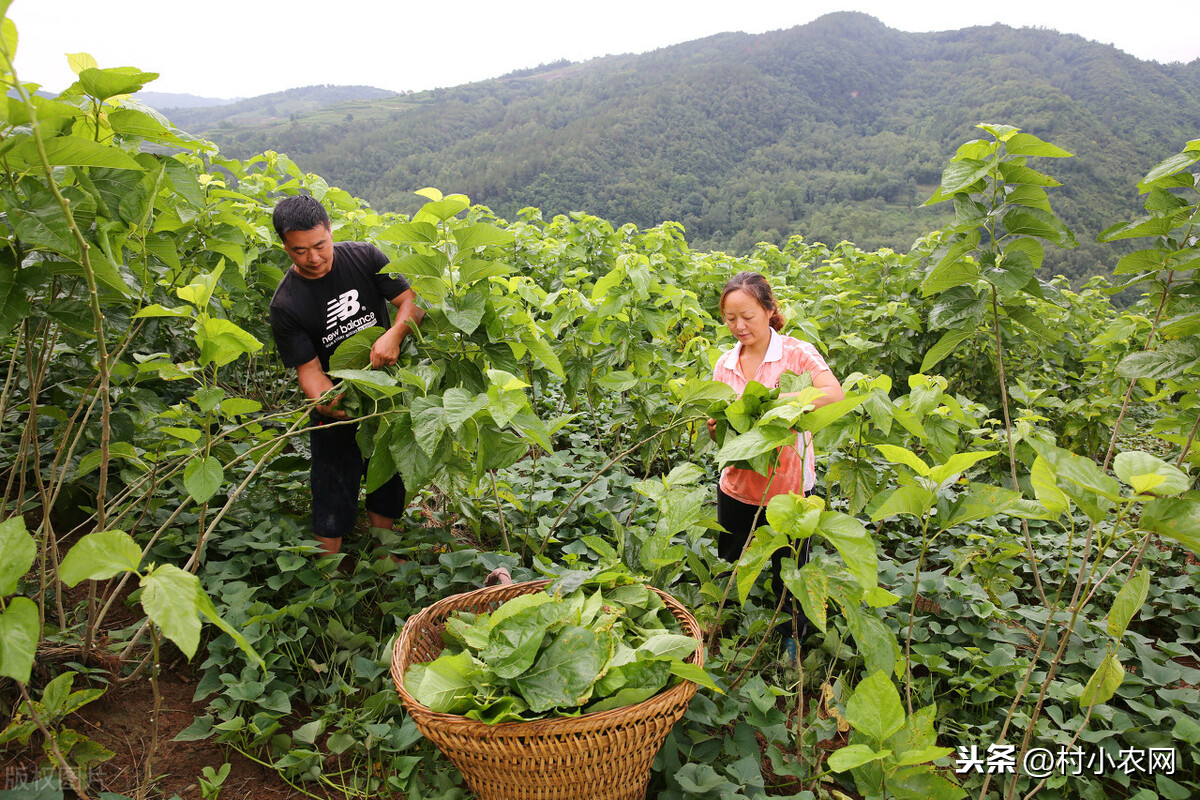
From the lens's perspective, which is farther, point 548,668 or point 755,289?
point 755,289

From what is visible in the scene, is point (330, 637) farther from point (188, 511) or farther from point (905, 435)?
point (905, 435)

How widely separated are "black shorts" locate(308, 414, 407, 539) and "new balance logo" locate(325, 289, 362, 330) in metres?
0.39

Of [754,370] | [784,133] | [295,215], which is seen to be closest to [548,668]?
[754,370]

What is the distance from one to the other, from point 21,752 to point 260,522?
112cm

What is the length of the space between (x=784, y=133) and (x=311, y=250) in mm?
40526

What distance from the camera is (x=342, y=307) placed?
8.27 ft

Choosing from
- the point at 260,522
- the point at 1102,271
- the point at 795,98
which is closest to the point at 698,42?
the point at 795,98

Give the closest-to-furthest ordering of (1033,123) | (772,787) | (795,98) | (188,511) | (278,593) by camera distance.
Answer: (772,787)
(278,593)
(188,511)
(1033,123)
(795,98)

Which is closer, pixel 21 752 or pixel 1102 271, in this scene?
pixel 21 752

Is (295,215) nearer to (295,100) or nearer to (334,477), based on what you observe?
(334,477)

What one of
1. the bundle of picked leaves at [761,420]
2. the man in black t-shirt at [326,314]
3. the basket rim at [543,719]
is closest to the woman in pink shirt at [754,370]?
the bundle of picked leaves at [761,420]

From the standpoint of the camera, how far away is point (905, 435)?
2.05 meters

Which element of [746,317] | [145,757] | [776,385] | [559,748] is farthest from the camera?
[746,317]

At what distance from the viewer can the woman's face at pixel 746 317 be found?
96.4 inches
